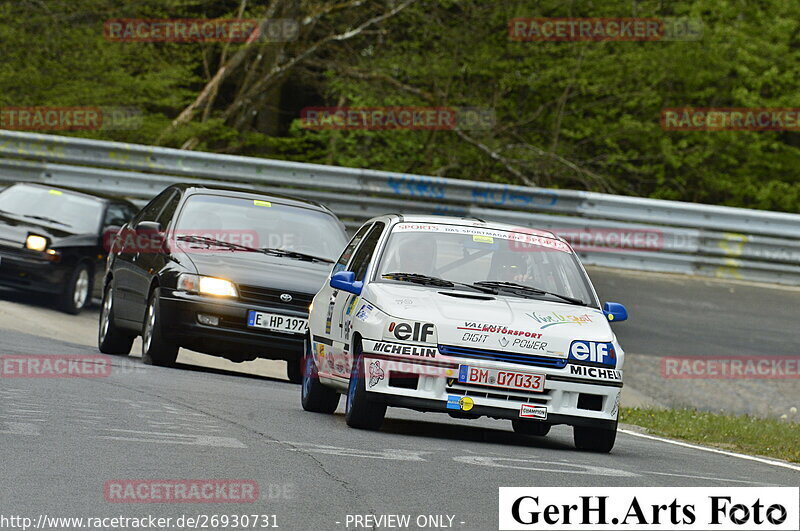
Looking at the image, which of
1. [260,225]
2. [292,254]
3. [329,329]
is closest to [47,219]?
[260,225]

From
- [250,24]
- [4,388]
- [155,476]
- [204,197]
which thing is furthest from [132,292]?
[250,24]

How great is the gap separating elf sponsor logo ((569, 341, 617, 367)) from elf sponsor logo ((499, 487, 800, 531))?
3.00m

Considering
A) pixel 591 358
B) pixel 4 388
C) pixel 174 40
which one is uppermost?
pixel 174 40

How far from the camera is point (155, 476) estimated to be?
7.32 metres

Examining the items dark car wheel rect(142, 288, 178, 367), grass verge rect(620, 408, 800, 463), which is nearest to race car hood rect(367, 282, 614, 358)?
grass verge rect(620, 408, 800, 463)

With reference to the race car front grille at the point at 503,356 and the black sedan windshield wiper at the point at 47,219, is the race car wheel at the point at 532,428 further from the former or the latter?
the black sedan windshield wiper at the point at 47,219

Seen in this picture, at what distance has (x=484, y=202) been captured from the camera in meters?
20.9

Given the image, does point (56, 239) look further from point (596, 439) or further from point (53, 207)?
point (596, 439)

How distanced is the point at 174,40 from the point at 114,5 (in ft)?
3.98

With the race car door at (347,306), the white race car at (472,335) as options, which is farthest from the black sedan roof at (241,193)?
the white race car at (472,335)

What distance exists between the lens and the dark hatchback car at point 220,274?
13227 millimetres

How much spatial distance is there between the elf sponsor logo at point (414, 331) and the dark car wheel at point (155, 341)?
410 cm

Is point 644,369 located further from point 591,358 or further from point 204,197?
point 591,358

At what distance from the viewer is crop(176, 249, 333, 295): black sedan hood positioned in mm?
13328
